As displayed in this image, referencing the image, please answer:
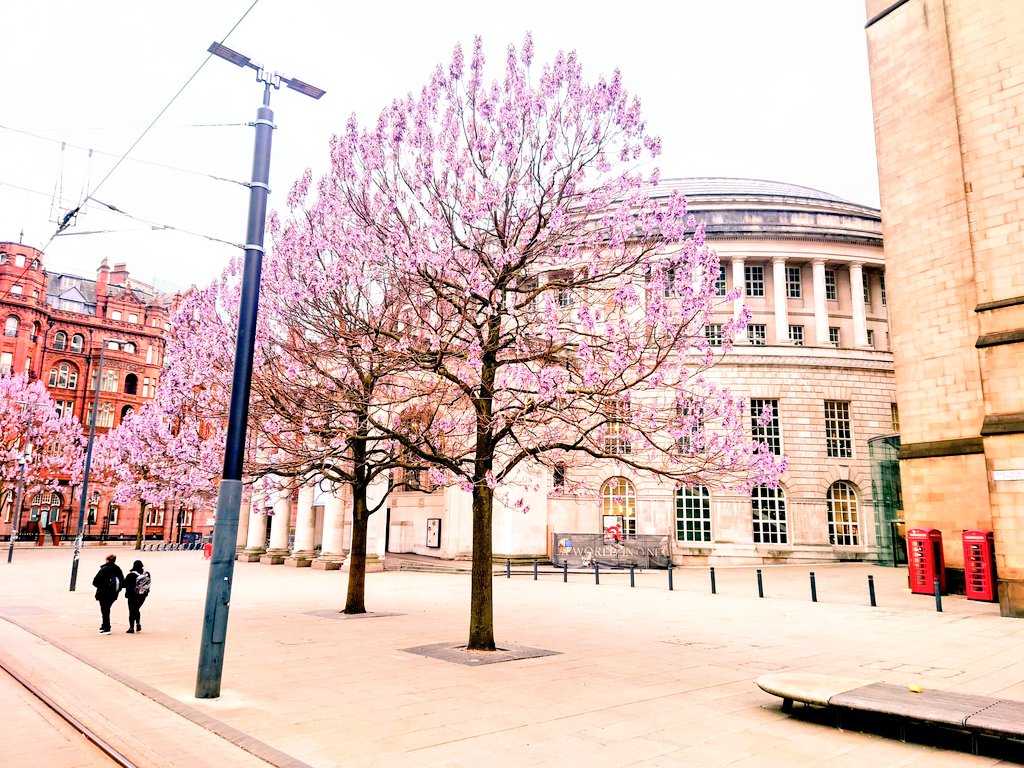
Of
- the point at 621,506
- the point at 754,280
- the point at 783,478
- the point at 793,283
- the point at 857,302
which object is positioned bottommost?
the point at 621,506

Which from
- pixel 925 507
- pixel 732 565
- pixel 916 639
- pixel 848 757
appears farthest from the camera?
pixel 732 565

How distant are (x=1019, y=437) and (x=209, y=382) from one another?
64.9 ft

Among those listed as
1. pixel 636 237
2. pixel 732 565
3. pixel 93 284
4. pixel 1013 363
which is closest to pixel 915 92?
pixel 1013 363

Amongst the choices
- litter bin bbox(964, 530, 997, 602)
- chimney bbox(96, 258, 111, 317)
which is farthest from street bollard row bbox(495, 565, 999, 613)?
chimney bbox(96, 258, 111, 317)

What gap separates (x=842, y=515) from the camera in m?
39.7

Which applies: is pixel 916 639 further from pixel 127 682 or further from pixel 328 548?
pixel 328 548

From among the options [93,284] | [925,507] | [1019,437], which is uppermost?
[93,284]

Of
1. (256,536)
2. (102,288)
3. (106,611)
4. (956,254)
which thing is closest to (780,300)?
(956,254)

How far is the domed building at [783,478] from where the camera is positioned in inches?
1410

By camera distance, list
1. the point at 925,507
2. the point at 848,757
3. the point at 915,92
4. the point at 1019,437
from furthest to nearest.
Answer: the point at 915,92
the point at 925,507
the point at 1019,437
the point at 848,757

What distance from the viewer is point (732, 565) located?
37.5 m

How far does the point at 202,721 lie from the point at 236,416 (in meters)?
3.69

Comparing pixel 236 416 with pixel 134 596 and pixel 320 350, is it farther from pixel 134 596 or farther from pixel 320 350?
pixel 134 596

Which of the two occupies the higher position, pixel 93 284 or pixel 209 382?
pixel 93 284
